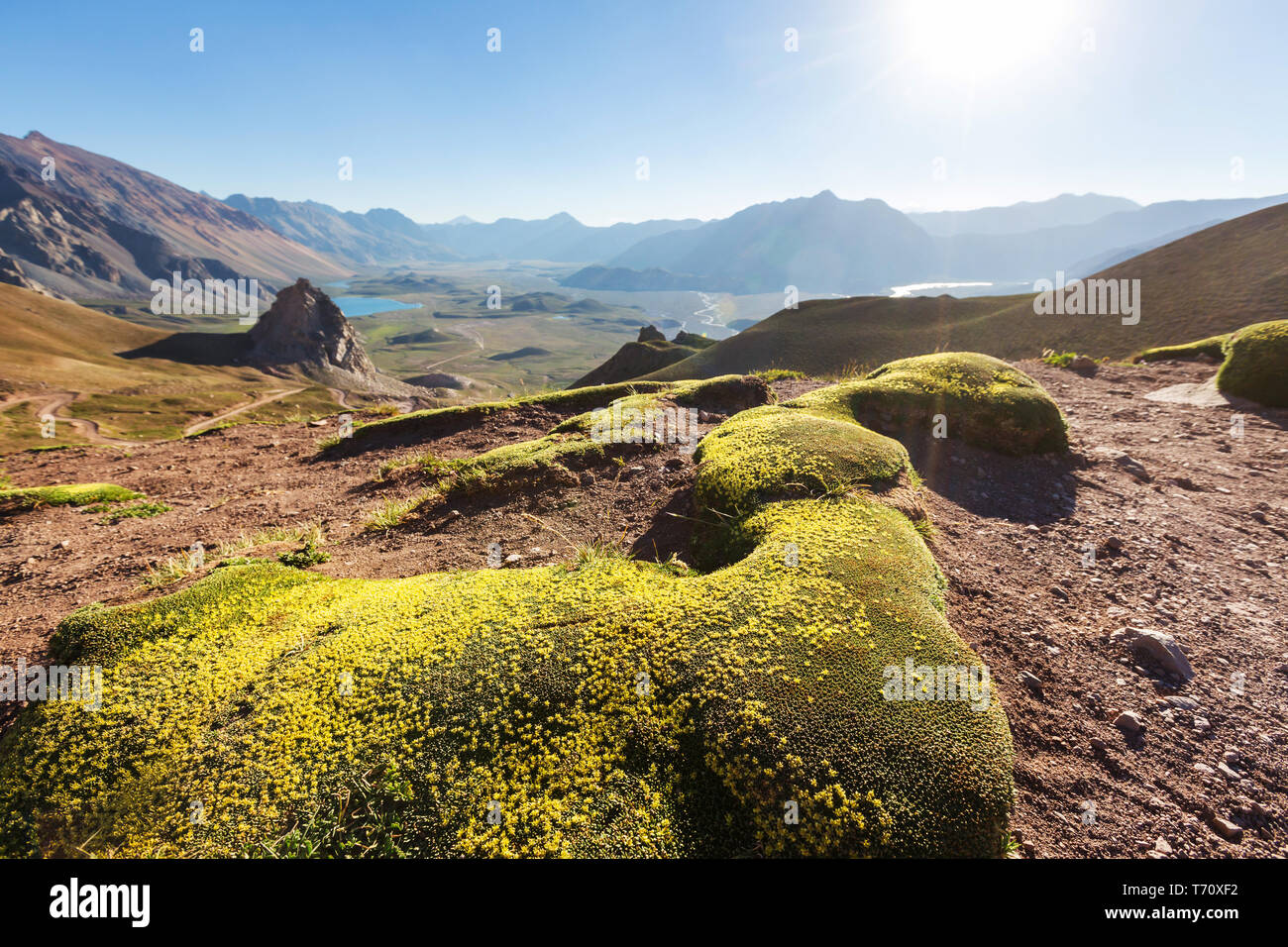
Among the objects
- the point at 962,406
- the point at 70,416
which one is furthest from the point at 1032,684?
the point at 70,416

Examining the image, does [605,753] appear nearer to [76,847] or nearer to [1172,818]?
[76,847]

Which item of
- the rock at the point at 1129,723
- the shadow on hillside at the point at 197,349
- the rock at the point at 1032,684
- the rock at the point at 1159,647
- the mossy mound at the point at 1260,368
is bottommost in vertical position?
→ the rock at the point at 1129,723

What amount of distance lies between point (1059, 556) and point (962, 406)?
4882 millimetres

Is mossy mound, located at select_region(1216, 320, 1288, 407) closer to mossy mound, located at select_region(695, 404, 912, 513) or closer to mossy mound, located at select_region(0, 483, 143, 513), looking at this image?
mossy mound, located at select_region(695, 404, 912, 513)

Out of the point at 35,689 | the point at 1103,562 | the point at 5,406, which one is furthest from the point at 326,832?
the point at 5,406

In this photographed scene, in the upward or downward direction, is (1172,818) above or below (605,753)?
below

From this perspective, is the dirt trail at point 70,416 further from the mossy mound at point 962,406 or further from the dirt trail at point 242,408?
the mossy mound at point 962,406

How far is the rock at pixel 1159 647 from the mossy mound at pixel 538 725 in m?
2.58

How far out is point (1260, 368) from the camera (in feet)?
47.4

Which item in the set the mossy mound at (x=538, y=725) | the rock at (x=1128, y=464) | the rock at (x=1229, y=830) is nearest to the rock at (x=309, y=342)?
the mossy mound at (x=538, y=725)

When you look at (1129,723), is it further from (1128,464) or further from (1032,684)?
(1128,464)

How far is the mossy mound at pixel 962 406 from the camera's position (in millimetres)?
11383

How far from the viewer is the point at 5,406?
72.1m
